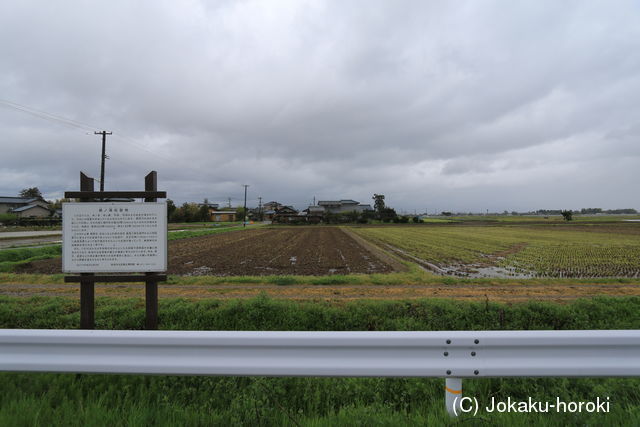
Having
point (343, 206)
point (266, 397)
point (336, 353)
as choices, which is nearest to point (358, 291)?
point (266, 397)

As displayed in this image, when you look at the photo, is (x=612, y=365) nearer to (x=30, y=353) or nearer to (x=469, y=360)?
(x=469, y=360)

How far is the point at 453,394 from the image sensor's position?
1968 mm

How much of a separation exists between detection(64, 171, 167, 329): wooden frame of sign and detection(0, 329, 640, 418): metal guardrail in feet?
7.10

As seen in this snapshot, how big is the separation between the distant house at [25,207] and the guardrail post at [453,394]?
91.2 meters

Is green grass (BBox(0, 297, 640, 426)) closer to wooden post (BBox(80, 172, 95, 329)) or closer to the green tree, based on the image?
wooden post (BBox(80, 172, 95, 329))

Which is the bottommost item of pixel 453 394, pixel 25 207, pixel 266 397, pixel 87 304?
pixel 266 397

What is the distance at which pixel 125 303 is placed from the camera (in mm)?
6492

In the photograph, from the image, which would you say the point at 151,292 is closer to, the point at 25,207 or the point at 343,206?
the point at 25,207

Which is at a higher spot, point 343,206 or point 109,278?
point 343,206

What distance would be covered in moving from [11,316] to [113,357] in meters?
6.45

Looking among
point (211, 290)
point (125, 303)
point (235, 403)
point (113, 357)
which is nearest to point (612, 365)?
point (235, 403)

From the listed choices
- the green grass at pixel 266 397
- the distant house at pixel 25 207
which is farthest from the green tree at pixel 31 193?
the green grass at pixel 266 397

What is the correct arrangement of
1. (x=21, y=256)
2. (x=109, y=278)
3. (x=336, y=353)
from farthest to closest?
(x=21, y=256) → (x=109, y=278) → (x=336, y=353)

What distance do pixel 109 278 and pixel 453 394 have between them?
4.78 metres
